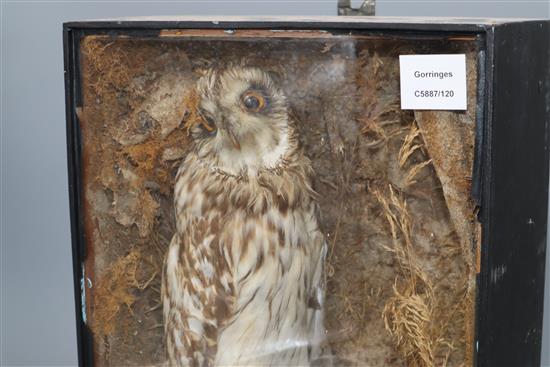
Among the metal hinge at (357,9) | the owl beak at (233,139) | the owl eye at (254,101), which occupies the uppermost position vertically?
the metal hinge at (357,9)

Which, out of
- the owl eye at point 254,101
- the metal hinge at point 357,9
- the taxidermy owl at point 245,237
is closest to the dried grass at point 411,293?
the taxidermy owl at point 245,237

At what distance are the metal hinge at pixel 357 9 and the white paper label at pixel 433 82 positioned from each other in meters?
0.30

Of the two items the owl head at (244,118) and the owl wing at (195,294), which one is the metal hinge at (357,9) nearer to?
the owl head at (244,118)

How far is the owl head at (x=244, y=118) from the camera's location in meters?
1.48

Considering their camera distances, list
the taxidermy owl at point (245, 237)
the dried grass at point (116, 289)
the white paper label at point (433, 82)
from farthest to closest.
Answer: the dried grass at point (116, 289) < the taxidermy owl at point (245, 237) < the white paper label at point (433, 82)

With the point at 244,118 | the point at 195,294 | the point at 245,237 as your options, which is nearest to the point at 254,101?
the point at 244,118

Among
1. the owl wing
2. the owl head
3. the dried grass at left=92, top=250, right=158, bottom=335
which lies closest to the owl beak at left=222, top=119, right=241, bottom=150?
the owl head

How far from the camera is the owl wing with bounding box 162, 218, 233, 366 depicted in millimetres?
1536

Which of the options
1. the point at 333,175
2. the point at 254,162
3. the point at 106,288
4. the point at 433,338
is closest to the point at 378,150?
the point at 333,175

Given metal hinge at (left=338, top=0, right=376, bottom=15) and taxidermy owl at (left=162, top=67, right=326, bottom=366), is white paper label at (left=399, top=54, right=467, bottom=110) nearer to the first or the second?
taxidermy owl at (left=162, top=67, right=326, bottom=366)

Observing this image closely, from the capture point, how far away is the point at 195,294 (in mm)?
1562

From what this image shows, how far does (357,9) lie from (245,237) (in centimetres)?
47

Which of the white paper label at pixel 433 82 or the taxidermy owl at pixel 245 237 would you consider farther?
the taxidermy owl at pixel 245 237

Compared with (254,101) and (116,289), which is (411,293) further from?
(116,289)
